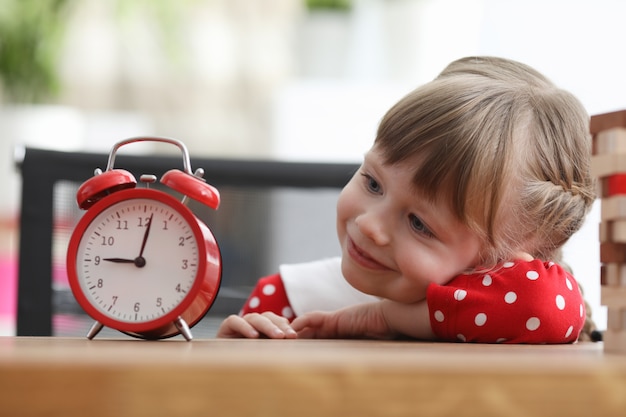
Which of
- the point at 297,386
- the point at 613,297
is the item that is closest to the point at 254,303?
the point at 613,297

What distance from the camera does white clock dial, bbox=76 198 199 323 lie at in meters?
0.85

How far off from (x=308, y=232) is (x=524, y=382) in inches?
45.9

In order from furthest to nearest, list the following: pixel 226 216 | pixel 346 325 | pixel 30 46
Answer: pixel 30 46, pixel 226 216, pixel 346 325

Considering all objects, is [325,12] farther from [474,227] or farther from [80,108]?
[474,227]

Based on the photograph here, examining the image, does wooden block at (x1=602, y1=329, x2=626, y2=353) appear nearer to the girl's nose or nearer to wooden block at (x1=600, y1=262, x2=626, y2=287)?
wooden block at (x1=600, y1=262, x2=626, y2=287)

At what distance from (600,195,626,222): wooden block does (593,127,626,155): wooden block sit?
0.04 m

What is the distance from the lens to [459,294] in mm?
1033

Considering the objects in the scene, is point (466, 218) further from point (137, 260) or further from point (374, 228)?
point (137, 260)

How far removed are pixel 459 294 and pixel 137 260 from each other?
1.34 ft

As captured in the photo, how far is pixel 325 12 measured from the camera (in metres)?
3.44

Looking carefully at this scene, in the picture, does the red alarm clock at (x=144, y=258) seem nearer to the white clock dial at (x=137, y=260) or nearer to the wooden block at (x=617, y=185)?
the white clock dial at (x=137, y=260)

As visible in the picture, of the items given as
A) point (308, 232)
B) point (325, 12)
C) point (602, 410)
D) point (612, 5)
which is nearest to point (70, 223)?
point (308, 232)

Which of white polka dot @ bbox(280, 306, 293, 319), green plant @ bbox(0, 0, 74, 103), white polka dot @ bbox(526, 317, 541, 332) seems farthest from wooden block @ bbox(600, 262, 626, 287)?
green plant @ bbox(0, 0, 74, 103)

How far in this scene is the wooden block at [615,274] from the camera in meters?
0.73
